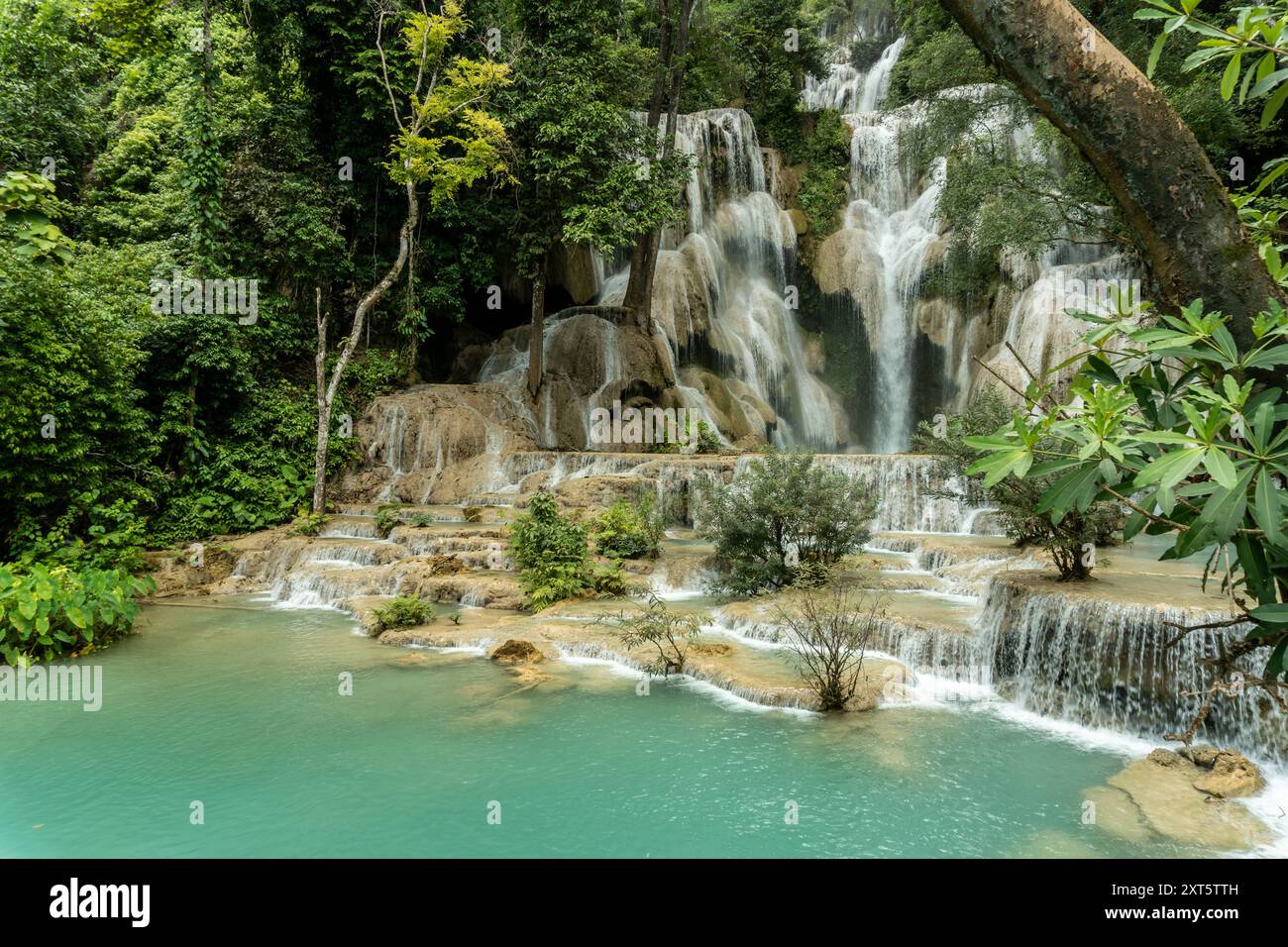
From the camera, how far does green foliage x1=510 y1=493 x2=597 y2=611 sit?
10062 mm

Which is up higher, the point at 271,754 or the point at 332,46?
the point at 332,46

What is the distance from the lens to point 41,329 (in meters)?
9.68

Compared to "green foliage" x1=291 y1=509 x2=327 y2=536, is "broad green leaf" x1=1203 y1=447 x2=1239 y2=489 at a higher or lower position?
higher

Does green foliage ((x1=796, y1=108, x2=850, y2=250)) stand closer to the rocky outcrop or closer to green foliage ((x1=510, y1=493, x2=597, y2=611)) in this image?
the rocky outcrop

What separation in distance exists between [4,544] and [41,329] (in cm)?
296

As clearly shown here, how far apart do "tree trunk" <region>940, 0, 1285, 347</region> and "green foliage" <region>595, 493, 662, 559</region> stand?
Result: 31.2ft

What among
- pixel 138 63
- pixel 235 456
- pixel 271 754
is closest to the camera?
pixel 271 754

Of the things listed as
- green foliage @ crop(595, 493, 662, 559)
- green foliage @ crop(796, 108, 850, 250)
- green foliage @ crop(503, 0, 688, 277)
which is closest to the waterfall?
green foliage @ crop(796, 108, 850, 250)

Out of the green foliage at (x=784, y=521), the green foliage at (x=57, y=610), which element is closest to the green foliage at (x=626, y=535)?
the green foliage at (x=784, y=521)

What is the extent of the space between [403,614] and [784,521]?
197 inches

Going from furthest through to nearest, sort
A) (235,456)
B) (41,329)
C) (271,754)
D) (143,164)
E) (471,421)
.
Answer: (143,164) < (471,421) < (235,456) < (41,329) < (271,754)

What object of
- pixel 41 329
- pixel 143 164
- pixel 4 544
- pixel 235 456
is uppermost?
pixel 143 164

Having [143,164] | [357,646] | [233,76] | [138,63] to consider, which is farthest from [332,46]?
[357,646]

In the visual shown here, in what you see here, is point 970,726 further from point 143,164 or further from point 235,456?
point 143,164
